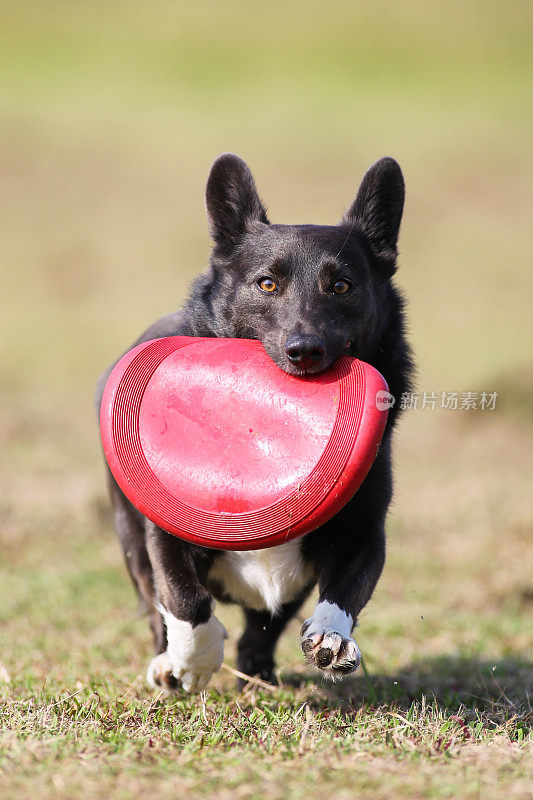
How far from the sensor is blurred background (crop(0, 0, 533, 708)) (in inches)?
230

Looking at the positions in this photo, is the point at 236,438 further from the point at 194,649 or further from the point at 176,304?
the point at 176,304

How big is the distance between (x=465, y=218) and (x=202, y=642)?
21.1m

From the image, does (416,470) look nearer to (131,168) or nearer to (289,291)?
(289,291)

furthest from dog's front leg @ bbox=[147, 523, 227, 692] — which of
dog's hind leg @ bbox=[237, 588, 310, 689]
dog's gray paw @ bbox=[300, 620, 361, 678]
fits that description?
dog's hind leg @ bbox=[237, 588, 310, 689]

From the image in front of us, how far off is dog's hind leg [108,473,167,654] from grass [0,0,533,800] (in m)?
0.30

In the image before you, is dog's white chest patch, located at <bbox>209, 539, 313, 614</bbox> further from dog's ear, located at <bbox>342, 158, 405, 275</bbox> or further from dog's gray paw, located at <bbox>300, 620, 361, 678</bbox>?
dog's ear, located at <bbox>342, 158, 405, 275</bbox>

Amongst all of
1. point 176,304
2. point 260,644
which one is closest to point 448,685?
point 260,644

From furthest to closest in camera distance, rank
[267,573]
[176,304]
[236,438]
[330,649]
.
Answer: [176,304] → [267,573] → [236,438] → [330,649]

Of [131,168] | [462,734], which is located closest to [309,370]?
[462,734]

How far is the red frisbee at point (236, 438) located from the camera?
124 inches

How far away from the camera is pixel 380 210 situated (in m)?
4.00

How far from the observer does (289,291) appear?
11.7ft

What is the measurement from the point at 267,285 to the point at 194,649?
57.8 inches

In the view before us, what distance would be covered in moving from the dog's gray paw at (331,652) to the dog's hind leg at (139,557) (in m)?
1.23
